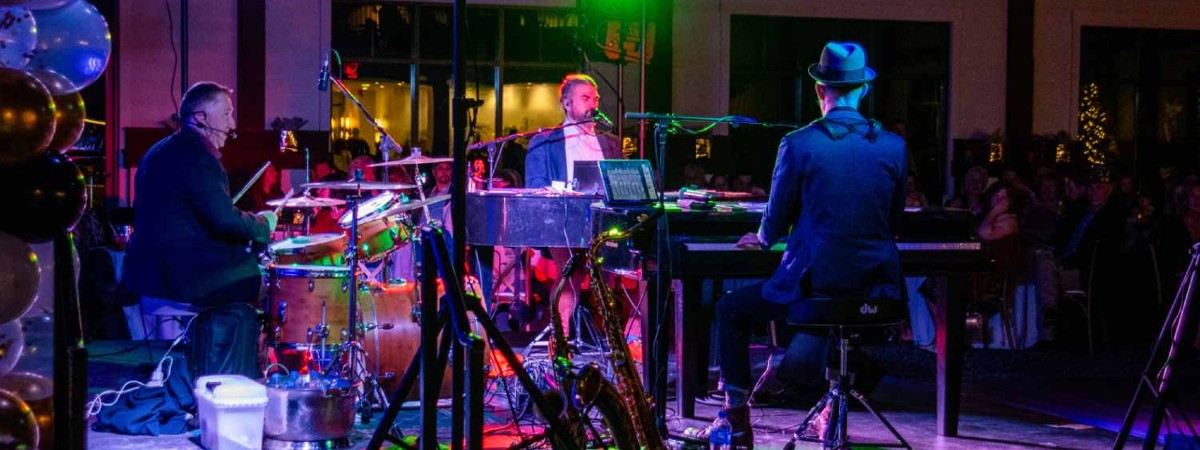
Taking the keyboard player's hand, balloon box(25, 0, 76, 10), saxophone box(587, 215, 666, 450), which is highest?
balloon box(25, 0, 76, 10)

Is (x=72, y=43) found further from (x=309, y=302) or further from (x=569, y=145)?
(x=569, y=145)

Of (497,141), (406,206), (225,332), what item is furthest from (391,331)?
(497,141)

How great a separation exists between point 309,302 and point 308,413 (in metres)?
0.90

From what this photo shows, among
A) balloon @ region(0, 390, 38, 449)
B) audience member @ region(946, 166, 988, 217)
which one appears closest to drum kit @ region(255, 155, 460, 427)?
balloon @ region(0, 390, 38, 449)

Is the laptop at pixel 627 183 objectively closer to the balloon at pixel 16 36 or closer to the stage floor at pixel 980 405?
the stage floor at pixel 980 405

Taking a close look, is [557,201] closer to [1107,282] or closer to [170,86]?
[1107,282]

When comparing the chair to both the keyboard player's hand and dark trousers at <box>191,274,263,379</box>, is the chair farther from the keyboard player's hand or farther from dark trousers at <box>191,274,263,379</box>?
dark trousers at <box>191,274,263,379</box>

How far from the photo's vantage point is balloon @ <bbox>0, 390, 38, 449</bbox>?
4.01m

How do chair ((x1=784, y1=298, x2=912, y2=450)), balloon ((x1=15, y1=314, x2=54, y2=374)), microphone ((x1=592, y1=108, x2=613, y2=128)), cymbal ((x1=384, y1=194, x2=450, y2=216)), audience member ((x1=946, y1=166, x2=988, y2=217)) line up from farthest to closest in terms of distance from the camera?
audience member ((x1=946, y1=166, x2=988, y2=217)) < microphone ((x1=592, y1=108, x2=613, y2=128)) < cymbal ((x1=384, y1=194, x2=450, y2=216)) < chair ((x1=784, y1=298, x2=912, y2=450)) < balloon ((x1=15, y1=314, x2=54, y2=374))

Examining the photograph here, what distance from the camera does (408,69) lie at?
14797 mm

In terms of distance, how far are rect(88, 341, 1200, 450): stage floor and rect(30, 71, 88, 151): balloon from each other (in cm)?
211

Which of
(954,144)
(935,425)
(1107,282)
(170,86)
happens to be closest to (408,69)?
(170,86)

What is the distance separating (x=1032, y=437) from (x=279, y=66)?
9843 mm

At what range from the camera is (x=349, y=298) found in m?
6.62
